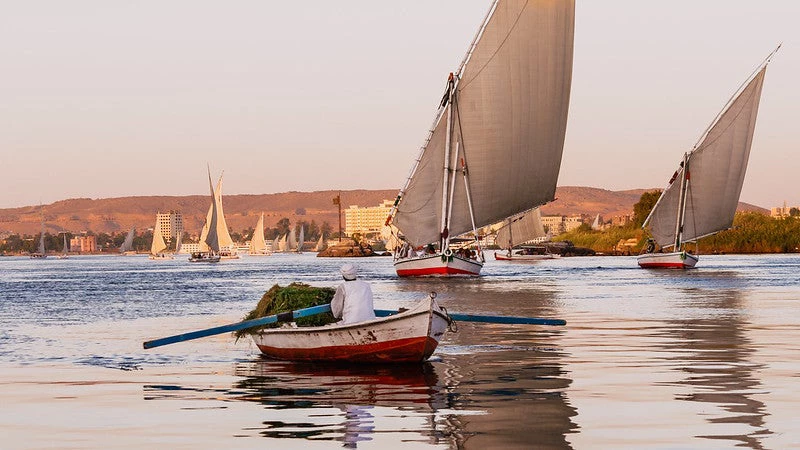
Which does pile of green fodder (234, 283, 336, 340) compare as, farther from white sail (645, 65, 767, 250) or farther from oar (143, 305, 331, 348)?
white sail (645, 65, 767, 250)

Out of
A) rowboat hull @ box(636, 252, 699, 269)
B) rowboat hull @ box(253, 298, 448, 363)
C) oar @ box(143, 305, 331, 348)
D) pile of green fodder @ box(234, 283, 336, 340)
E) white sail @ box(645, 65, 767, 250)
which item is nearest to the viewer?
rowboat hull @ box(253, 298, 448, 363)

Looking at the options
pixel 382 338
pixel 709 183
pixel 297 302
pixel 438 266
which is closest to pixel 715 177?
pixel 709 183

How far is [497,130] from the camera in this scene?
8156cm

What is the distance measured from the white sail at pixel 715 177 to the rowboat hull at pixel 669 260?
1.36 m

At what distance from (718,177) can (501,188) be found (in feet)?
91.9

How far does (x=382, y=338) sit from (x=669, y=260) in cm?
9131

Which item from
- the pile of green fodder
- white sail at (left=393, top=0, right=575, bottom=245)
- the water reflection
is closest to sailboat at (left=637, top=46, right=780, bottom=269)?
white sail at (left=393, top=0, right=575, bottom=245)

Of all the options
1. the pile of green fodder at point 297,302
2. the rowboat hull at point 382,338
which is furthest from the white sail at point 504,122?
the rowboat hull at point 382,338

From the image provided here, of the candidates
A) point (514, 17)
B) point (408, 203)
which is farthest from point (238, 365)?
point (408, 203)

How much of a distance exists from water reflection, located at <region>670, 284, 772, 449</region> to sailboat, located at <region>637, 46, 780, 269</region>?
177ft

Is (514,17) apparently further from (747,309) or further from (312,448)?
(312,448)

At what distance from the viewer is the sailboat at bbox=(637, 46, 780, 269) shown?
324 feet

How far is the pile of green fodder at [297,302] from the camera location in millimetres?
28469

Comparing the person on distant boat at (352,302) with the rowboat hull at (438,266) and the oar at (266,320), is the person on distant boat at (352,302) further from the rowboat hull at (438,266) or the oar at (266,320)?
the rowboat hull at (438,266)
